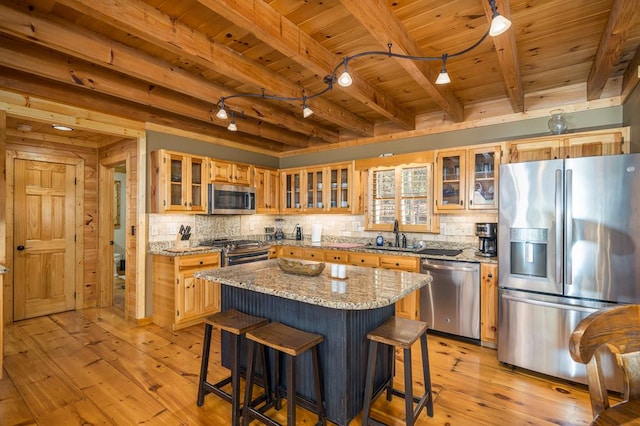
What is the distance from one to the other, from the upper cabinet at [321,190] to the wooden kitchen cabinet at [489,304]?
74.6 inches

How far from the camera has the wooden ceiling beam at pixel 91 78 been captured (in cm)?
250

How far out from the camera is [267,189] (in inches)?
209

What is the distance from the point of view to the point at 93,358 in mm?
3049

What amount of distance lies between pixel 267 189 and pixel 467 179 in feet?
10.1

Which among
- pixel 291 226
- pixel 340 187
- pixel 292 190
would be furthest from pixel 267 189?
pixel 340 187

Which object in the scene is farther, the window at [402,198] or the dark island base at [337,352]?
the window at [402,198]

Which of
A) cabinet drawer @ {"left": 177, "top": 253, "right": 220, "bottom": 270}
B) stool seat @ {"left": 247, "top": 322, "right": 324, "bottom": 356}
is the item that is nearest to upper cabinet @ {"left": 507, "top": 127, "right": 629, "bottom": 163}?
stool seat @ {"left": 247, "top": 322, "right": 324, "bottom": 356}

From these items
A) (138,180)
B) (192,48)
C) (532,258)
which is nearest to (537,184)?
(532,258)

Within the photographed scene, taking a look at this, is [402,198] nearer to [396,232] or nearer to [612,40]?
[396,232]

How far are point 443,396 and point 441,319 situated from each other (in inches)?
46.9

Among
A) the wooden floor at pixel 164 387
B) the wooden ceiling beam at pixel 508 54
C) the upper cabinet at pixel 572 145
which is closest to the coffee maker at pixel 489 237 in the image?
the upper cabinet at pixel 572 145

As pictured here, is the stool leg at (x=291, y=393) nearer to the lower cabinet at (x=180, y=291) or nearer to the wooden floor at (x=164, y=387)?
the wooden floor at (x=164, y=387)

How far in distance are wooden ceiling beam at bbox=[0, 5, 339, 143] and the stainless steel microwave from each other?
1.31 m

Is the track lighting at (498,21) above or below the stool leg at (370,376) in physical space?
above
